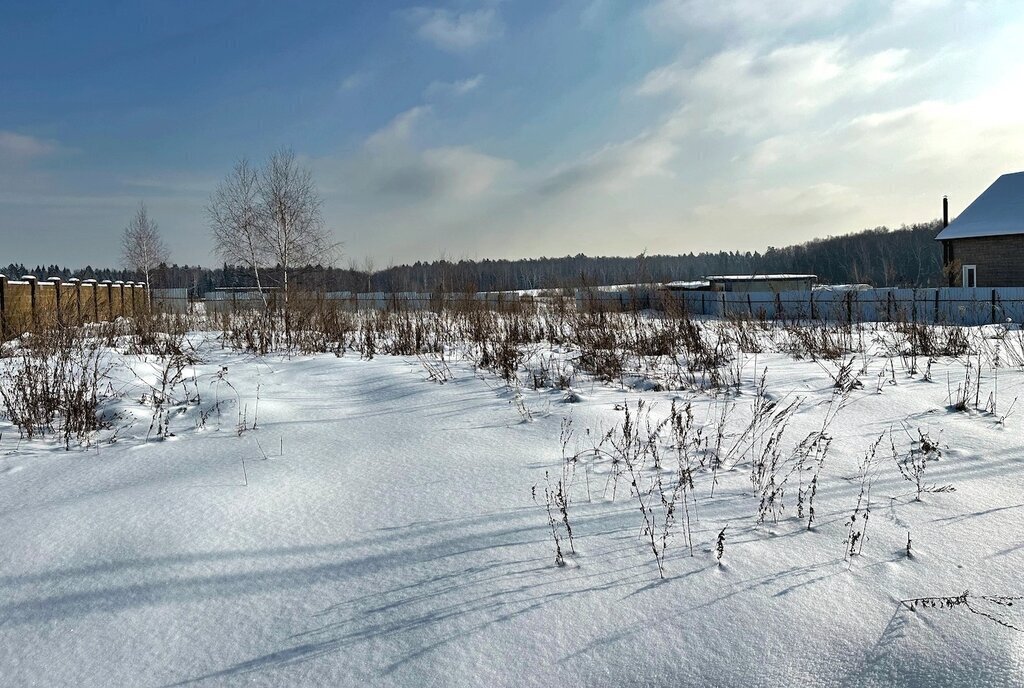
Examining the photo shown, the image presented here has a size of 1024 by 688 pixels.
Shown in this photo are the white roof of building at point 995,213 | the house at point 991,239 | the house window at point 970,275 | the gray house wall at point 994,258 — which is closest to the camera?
the gray house wall at point 994,258

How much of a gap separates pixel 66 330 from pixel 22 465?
3.47 m

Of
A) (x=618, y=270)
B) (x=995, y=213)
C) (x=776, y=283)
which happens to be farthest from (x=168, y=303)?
(x=776, y=283)

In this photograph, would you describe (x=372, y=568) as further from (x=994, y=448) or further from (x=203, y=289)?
(x=203, y=289)

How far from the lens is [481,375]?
19.7 feet

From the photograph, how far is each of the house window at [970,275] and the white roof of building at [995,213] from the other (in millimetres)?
1370

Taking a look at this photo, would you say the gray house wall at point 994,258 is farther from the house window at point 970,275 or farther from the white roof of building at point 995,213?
the white roof of building at point 995,213

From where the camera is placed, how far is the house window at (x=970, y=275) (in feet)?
82.5

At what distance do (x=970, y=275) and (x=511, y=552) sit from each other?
102ft

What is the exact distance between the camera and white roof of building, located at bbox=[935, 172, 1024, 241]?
955 inches

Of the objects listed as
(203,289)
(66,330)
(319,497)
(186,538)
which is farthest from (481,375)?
(203,289)

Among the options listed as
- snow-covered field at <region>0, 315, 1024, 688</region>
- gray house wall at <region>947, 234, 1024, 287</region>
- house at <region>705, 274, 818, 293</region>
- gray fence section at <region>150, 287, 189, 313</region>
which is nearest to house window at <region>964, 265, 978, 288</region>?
gray house wall at <region>947, 234, 1024, 287</region>

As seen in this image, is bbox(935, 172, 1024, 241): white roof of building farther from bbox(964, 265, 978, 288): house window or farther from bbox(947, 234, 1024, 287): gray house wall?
bbox(964, 265, 978, 288): house window

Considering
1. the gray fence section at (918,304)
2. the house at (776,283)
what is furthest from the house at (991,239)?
the house at (776,283)

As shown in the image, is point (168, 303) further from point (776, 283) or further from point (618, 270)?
point (776, 283)
